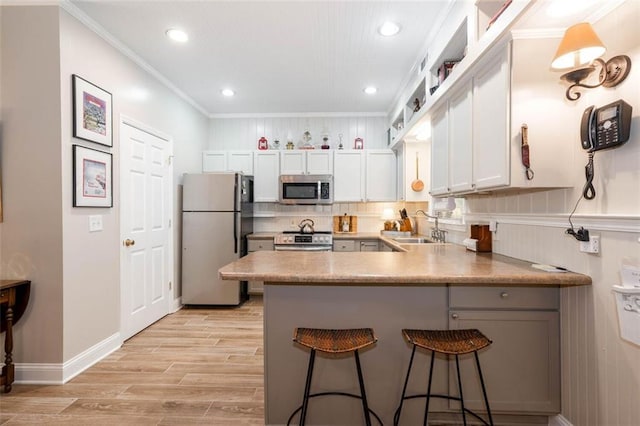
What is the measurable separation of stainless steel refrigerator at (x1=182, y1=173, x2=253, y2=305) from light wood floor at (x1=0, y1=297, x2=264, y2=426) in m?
0.86

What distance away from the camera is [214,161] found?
4672 mm

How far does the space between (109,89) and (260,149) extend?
2.21 metres

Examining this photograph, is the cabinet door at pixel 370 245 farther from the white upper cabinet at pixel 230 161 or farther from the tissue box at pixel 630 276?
the tissue box at pixel 630 276

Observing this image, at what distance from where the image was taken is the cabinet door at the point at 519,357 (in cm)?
171

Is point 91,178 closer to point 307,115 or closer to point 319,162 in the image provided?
point 319,162

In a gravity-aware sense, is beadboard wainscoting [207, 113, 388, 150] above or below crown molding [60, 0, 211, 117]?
below

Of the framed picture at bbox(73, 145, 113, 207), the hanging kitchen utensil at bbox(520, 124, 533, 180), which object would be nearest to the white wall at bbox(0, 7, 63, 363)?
the framed picture at bbox(73, 145, 113, 207)

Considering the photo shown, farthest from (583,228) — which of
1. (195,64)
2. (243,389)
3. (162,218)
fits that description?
(162,218)

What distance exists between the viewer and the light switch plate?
2525 millimetres

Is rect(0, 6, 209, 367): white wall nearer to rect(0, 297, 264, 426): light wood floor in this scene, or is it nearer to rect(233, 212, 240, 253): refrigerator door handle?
rect(0, 297, 264, 426): light wood floor

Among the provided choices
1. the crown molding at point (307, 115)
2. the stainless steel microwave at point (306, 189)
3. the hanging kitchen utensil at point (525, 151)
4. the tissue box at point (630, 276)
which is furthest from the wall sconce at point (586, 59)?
the crown molding at point (307, 115)

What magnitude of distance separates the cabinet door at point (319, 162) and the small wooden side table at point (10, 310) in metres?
3.27

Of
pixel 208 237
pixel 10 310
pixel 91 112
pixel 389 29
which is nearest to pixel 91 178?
pixel 91 112

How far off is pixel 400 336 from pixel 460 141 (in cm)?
137
